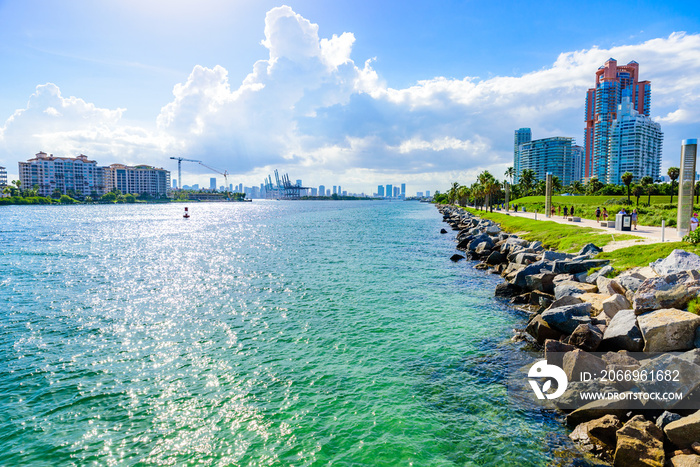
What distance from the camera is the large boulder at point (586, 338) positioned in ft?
46.3

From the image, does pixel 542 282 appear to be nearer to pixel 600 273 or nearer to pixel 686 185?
pixel 600 273

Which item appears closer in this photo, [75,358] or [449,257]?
[75,358]

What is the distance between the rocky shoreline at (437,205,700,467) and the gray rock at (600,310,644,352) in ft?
0.10

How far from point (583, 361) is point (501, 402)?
9.74 feet

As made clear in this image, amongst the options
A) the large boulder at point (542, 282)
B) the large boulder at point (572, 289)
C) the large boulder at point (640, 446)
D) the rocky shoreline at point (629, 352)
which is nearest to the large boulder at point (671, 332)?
the rocky shoreline at point (629, 352)

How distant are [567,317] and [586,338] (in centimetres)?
164

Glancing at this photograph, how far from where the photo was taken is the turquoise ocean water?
10.2m

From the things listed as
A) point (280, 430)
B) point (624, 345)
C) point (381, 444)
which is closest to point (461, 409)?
point (381, 444)

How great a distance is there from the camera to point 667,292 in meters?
14.8

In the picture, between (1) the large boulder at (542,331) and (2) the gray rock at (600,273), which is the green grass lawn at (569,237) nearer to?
(2) the gray rock at (600,273)

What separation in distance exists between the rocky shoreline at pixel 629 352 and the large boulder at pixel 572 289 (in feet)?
0.15

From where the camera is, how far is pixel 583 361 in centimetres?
1220

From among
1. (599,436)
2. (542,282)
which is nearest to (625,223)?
(542,282)

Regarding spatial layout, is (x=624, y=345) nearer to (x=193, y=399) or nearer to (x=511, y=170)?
(x=193, y=399)
